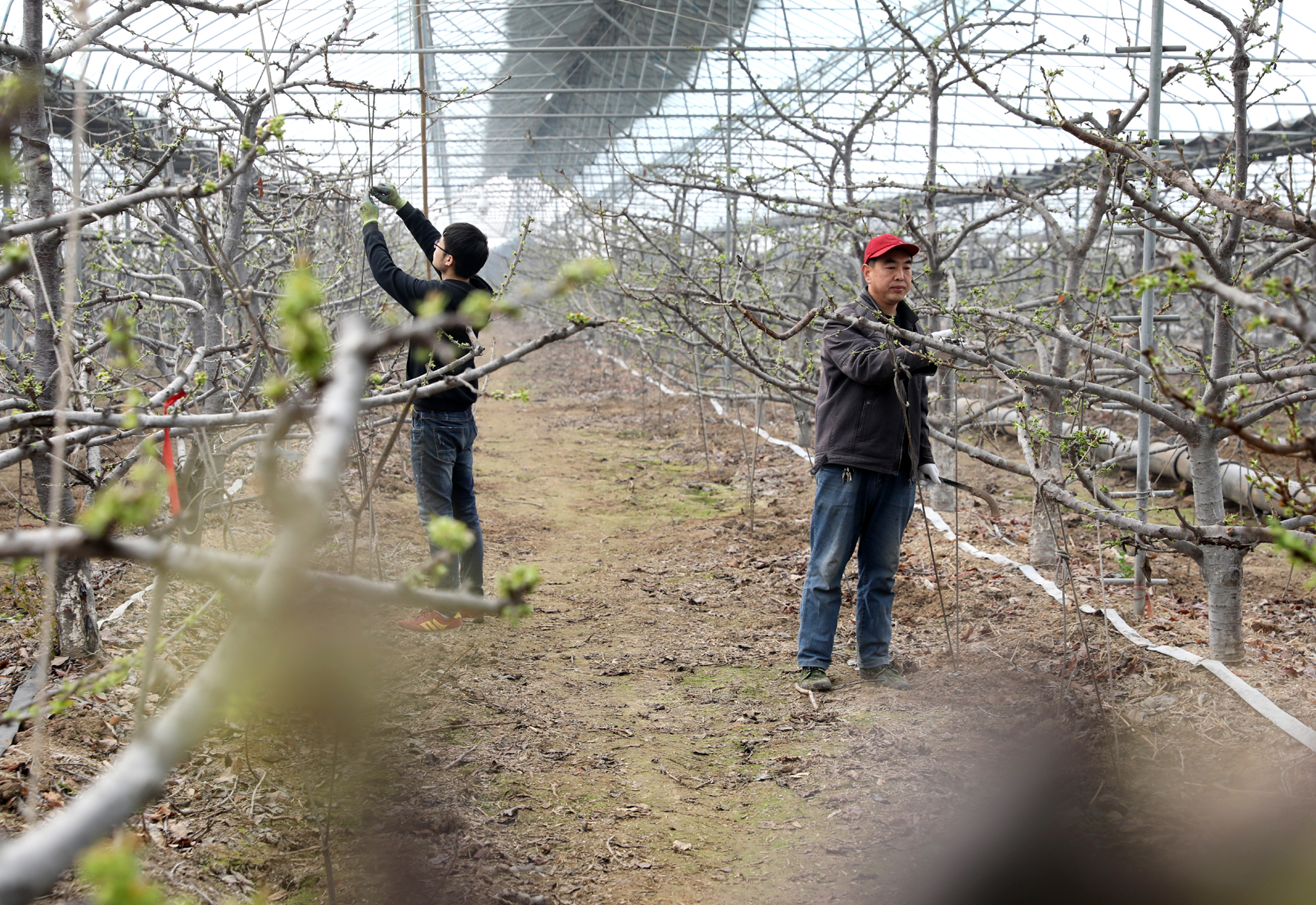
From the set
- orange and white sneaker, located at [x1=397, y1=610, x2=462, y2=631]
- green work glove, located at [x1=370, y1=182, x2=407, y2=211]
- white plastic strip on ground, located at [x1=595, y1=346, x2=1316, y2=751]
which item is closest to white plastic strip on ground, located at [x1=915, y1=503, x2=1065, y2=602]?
white plastic strip on ground, located at [x1=595, y1=346, x2=1316, y2=751]

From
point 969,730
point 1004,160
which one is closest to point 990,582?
point 969,730

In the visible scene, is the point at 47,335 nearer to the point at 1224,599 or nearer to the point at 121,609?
the point at 121,609

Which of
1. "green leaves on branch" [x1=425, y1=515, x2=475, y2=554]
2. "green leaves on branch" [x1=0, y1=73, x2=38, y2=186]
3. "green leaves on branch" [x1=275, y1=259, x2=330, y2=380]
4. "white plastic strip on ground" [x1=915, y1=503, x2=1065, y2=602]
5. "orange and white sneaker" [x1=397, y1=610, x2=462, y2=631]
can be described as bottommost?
"orange and white sneaker" [x1=397, y1=610, x2=462, y2=631]

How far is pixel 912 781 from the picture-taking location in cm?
266

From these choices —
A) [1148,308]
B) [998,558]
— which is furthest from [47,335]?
[998,558]

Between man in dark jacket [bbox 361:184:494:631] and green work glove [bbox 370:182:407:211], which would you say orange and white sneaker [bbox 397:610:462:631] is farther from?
green work glove [bbox 370:182:407:211]

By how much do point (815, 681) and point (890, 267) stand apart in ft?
4.87

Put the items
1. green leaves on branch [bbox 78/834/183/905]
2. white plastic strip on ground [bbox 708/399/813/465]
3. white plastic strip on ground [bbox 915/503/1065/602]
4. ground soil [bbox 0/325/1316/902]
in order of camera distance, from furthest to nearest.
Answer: white plastic strip on ground [bbox 708/399/813/465] < white plastic strip on ground [bbox 915/503/1065/602] < ground soil [bbox 0/325/1316/902] < green leaves on branch [bbox 78/834/183/905]

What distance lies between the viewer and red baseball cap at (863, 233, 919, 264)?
3.20 meters

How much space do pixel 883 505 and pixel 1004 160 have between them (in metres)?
12.8

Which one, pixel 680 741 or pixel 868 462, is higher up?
pixel 868 462

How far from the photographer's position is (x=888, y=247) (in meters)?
3.20

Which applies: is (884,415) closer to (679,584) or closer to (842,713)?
(842,713)

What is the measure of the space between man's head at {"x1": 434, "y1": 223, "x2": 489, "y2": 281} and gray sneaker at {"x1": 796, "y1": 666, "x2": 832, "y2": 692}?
6.40 feet
